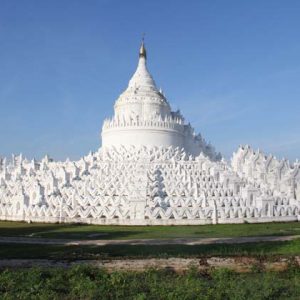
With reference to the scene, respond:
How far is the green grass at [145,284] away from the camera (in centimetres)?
1346

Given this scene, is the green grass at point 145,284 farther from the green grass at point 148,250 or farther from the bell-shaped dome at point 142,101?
the bell-shaped dome at point 142,101

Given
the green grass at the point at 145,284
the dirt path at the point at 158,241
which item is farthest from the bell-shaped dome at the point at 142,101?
the green grass at the point at 145,284

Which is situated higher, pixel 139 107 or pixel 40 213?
pixel 139 107

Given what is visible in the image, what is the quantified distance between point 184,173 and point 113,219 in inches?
407

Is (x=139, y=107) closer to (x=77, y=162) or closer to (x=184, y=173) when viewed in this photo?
(x=77, y=162)

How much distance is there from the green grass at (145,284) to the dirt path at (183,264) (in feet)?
1.05

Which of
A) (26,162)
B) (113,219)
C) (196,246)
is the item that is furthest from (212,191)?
(26,162)

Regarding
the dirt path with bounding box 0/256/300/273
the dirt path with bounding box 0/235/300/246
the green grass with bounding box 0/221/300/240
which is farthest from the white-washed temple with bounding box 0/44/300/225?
the dirt path with bounding box 0/256/300/273

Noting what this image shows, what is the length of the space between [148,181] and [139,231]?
418 inches

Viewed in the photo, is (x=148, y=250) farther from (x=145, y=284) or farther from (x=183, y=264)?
(x=145, y=284)

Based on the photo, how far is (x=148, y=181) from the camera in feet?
135

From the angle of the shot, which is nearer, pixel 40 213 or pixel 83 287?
pixel 83 287

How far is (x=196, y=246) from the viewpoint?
2250 centimetres

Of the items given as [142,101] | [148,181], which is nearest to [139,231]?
[148,181]
